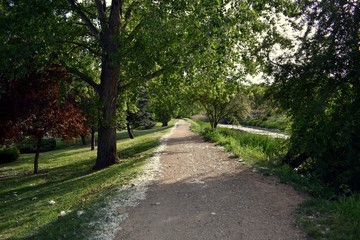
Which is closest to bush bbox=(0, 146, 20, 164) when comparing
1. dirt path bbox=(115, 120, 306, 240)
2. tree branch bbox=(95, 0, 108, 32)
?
tree branch bbox=(95, 0, 108, 32)

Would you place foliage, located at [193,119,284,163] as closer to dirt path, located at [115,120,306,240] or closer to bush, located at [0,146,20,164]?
dirt path, located at [115,120,306,240]

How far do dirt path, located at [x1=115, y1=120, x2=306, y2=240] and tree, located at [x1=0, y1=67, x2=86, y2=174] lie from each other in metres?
6.35

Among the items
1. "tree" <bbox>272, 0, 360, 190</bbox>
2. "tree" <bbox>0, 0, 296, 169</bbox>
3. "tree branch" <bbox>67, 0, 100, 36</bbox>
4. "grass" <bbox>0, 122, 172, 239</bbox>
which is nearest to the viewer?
"grass" <bbox>0, 122, 172, 239</bbox>

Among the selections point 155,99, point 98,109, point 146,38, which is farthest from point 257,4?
point 155,99

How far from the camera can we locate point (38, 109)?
12992 mm

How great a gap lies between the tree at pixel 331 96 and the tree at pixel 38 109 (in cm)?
968

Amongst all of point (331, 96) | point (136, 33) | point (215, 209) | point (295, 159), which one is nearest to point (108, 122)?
point (136, 33)

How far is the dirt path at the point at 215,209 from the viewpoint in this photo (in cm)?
523

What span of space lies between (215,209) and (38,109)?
959cm

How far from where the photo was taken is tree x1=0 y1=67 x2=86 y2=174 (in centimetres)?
1216

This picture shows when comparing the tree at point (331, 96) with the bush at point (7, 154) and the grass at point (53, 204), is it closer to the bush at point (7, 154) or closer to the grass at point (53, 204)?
the grass at point (53, 204)

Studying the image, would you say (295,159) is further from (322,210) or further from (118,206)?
(118,206)

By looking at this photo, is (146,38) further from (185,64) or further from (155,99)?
(155,99)

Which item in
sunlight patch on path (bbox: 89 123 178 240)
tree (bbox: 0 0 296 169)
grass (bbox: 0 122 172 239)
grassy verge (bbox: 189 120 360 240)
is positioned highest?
tree (bbox: 0 0 296 169)
